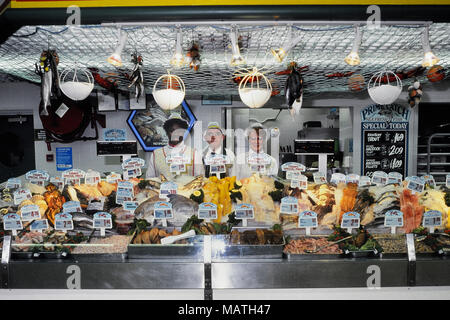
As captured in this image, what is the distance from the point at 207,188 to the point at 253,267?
1.05 meters

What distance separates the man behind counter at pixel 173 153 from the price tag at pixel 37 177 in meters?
1.55

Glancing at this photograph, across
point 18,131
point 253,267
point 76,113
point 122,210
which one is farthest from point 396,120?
point 18,131

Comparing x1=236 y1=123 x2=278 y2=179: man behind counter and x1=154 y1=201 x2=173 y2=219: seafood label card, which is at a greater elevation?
x1=236 y1=123 x2=278 y2=179: man behind counter

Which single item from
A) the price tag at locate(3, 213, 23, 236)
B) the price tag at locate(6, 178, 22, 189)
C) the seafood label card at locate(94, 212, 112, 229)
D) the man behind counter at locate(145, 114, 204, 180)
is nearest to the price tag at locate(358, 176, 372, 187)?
the man behind counter at locate(145, 114, 204, 180)

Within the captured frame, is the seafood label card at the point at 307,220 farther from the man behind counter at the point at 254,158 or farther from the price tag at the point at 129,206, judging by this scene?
the price tag at the point at 129,206

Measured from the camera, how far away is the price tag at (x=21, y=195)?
10.1 ft

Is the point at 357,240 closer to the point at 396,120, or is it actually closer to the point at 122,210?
the point at 122,210

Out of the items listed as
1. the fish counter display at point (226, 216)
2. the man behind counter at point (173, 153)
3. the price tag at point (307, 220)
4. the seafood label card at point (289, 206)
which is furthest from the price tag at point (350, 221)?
the man behind counter at point (173, 153)

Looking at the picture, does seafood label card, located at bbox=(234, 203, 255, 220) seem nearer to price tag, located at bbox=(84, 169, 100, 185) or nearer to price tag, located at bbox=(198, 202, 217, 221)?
price tag, located at bbox=(198, 202, 217, 221)

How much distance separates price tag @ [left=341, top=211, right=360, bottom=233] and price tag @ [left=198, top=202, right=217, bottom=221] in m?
1.19

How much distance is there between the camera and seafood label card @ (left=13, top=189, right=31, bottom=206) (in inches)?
121

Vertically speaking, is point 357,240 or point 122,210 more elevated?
point 122,210
